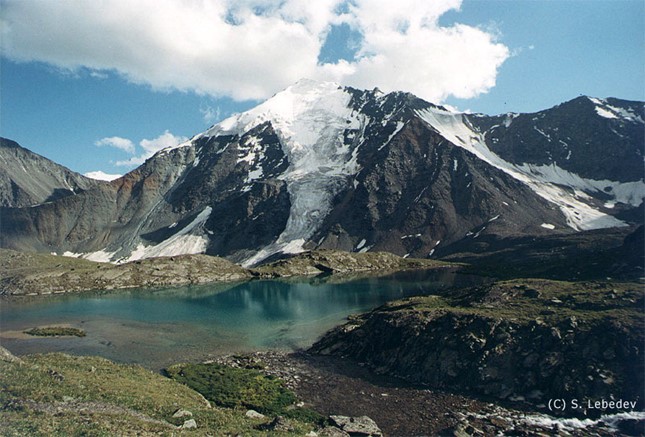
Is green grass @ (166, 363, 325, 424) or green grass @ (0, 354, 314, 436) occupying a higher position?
green grass @ (0, 354, 314, 436)

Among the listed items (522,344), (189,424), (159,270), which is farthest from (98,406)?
(159,270)

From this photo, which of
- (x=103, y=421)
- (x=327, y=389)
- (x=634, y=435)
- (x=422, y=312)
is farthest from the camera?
(x=422, y=312)

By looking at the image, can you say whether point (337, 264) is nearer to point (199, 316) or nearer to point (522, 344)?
point (199, 316)

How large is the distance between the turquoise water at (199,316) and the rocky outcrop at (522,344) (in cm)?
1547

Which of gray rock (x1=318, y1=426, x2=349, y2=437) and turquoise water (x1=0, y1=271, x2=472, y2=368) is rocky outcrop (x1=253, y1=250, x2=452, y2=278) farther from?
gray rock (x1=318, y1=426, x2=349, y2=437)

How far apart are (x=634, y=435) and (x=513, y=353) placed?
38.3 ft

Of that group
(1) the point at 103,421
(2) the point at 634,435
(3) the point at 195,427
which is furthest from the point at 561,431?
(1) the point at 103,421

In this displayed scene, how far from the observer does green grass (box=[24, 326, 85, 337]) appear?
6819 cm

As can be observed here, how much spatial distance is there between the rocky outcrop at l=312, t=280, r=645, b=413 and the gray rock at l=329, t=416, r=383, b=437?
11456mm

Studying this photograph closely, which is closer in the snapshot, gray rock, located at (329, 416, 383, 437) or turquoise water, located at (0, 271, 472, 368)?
gray rock, located at (329, 416, 383, 437)

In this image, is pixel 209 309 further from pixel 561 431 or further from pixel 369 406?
pixel 561 431

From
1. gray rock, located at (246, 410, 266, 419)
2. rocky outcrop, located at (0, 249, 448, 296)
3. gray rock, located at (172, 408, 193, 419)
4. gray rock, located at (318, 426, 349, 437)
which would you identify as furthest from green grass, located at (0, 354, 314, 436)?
rocky outcrop, located at (0, 249, 448, 296)

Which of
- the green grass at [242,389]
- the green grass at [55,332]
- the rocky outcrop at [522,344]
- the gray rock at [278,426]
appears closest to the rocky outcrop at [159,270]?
Answer: the green grass at [55,332]

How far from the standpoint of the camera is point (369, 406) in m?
37.1
